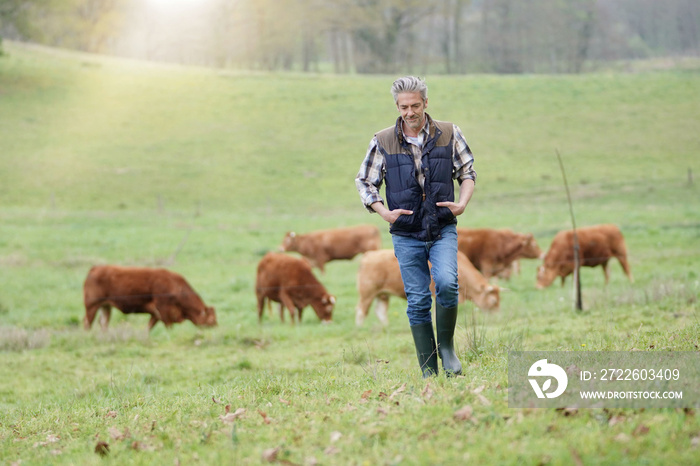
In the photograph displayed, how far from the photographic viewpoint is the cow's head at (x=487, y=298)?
11.0 metres

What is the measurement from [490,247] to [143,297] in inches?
298

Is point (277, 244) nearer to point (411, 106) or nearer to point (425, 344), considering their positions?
point (425, 344)

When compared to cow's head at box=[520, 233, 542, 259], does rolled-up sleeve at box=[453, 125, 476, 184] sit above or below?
above

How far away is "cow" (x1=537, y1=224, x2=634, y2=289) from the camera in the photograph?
A: 15258mm

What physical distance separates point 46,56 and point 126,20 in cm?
1245

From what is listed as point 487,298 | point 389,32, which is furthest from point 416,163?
point 389,32

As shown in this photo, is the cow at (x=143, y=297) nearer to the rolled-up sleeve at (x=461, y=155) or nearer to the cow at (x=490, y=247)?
the cow at (x=490, y=247)

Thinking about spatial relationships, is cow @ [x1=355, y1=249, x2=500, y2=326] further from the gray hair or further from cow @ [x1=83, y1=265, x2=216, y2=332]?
the gray hair

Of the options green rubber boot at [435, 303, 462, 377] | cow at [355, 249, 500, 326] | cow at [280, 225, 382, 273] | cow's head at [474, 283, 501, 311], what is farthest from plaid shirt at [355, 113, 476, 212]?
cow at [280, 225, 382, 273]

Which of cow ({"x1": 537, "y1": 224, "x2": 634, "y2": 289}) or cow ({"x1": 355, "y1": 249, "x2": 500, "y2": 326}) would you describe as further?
cow ({"x1": 537, "y1": 224, "x2": 634, "y2": 289})

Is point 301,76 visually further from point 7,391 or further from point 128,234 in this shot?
point 7,391

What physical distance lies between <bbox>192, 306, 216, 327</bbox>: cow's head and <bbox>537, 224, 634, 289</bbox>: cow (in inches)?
279

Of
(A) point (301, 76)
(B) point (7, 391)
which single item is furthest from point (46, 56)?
(B) point (7, 391)

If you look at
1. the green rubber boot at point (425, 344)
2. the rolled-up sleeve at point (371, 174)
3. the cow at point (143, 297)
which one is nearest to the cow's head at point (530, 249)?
the cow at point (143, 297)
